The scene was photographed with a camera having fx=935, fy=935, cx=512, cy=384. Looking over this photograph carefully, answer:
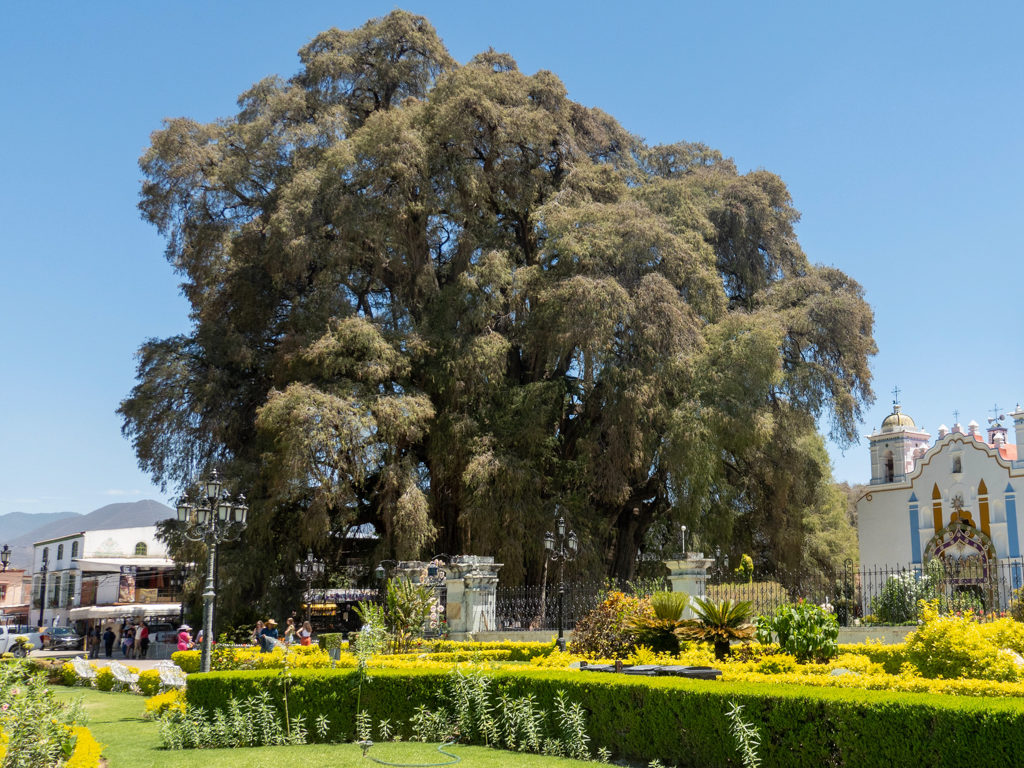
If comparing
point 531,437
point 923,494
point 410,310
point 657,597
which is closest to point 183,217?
point 410,310

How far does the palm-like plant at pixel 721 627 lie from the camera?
40.1ft

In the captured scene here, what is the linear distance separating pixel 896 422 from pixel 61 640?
3488cm

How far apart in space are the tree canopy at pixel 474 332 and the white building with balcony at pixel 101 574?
60.4ft

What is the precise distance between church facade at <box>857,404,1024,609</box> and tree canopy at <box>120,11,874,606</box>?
5855 mm

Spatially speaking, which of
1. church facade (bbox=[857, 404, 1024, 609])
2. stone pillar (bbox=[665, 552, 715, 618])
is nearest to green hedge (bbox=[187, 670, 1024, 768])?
stone pillar (bbox=[665, 552, 715, 618])

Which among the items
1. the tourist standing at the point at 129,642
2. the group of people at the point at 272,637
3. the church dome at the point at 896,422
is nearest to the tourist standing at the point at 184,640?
the group of people at the point at 272,637

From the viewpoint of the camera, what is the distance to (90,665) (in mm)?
19875

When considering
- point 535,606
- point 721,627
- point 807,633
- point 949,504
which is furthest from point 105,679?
point 949,504

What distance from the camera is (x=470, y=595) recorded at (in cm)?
1958

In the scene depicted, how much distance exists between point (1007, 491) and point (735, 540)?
32.8 feet

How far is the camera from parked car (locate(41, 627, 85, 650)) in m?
37.5

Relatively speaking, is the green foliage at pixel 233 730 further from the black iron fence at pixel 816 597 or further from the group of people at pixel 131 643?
the group of people at pixel 131 643

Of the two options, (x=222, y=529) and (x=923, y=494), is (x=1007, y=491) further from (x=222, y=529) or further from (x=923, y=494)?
(x=222, y=529)

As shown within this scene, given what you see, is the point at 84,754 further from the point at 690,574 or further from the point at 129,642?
the point at 129,642
